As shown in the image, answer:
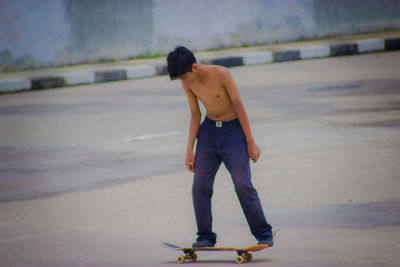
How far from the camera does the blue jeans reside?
488 centimetres

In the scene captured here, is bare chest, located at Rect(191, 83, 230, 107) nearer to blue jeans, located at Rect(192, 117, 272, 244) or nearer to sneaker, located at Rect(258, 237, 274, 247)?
blue jeans, located at Rect(192, 117, 272, 244)

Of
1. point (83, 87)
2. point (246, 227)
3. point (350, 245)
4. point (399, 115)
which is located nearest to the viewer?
point (350, 245)

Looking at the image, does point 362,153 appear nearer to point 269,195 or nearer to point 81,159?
point 269,195

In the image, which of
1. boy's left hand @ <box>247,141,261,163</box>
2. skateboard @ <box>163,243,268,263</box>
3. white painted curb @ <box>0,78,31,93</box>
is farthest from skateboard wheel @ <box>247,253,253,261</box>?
white painted curb @ <box>0,78,31,93</box>

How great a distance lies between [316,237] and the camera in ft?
17.1

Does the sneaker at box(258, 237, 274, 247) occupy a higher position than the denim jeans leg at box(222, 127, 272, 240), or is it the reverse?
the denim jeans leg at box(222, 127, 272, 240)

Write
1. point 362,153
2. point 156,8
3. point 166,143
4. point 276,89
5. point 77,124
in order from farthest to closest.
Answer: point 156,8 < point 276,89 < point 77,124 < point 166,143 < point 362,153

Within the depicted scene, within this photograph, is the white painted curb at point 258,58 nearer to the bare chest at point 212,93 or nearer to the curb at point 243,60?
the curb at point 243,60

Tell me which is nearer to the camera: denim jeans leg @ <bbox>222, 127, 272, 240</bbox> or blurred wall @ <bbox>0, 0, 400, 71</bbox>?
denim jeans leg @ <bbox>222, 127, 272, 240</bbox>

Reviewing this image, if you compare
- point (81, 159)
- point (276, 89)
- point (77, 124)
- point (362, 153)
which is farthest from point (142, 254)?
point (276, 89)

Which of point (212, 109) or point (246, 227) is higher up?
point (212, 109)

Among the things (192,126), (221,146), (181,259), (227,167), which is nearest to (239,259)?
(181,259)

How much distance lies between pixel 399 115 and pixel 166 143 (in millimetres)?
2754

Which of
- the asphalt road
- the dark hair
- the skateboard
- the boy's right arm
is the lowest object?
the asphalt road
